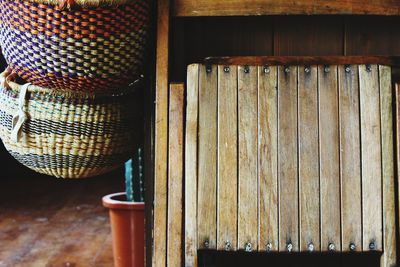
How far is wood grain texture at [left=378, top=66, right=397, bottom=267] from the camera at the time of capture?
4.61 ft

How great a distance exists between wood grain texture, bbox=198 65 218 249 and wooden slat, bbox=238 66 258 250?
2.4 inches

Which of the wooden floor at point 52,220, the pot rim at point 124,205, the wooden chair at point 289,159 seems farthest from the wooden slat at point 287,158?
the wooden floor at point 52,220

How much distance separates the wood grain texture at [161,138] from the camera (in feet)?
4.77

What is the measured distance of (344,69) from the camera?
145 centimetres

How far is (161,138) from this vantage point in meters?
1.47

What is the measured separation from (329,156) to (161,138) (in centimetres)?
41

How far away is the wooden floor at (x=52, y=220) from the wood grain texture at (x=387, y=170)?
1816mm

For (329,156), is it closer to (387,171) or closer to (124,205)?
(387,171)

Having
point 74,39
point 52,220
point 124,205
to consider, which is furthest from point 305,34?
point 52,220

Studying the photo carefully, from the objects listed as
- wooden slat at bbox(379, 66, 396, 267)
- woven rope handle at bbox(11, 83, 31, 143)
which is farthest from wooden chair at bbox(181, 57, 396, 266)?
woven rope handle at bbox(11, 83, 31, 143)

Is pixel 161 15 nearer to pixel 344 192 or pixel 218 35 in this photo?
pixel 218 35

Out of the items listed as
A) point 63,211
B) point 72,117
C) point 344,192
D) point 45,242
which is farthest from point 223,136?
point 63,211

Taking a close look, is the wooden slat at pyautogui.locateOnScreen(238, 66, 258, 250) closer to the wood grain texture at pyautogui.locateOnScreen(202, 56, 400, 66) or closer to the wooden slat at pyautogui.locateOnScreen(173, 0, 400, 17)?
Answer: the wood grain texture at pyautogui.locateOnScreen(202, 56, 400, 66)

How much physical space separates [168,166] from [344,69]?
1.60 feet
